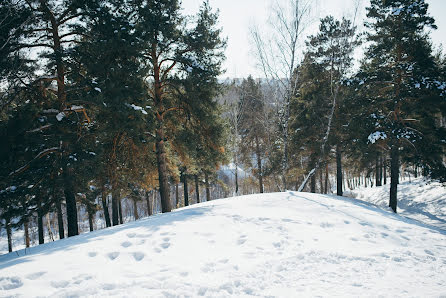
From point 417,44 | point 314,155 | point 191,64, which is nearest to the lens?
point 191,64

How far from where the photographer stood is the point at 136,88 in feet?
27.2

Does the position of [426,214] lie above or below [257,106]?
below

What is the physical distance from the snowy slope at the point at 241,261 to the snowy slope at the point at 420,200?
11.6 meters

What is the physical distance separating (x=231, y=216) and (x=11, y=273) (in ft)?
16.2

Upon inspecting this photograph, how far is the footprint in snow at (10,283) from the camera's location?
3.52 meters

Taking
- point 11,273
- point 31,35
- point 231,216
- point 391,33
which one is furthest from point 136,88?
point 391,33

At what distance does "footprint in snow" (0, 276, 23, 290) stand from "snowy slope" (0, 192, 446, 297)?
0.05ft

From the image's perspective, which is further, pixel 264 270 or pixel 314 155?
pixel 314 155

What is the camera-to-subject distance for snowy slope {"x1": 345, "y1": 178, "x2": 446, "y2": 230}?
15546 millimetres

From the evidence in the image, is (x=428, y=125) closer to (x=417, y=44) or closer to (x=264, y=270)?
(x=417, y=44)

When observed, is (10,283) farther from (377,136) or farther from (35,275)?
(377,136)

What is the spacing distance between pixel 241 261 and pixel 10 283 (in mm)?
3799

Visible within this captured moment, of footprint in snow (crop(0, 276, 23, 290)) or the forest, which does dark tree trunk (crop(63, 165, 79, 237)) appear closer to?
the forest

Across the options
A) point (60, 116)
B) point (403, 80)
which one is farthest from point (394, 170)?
point (60, 116)
